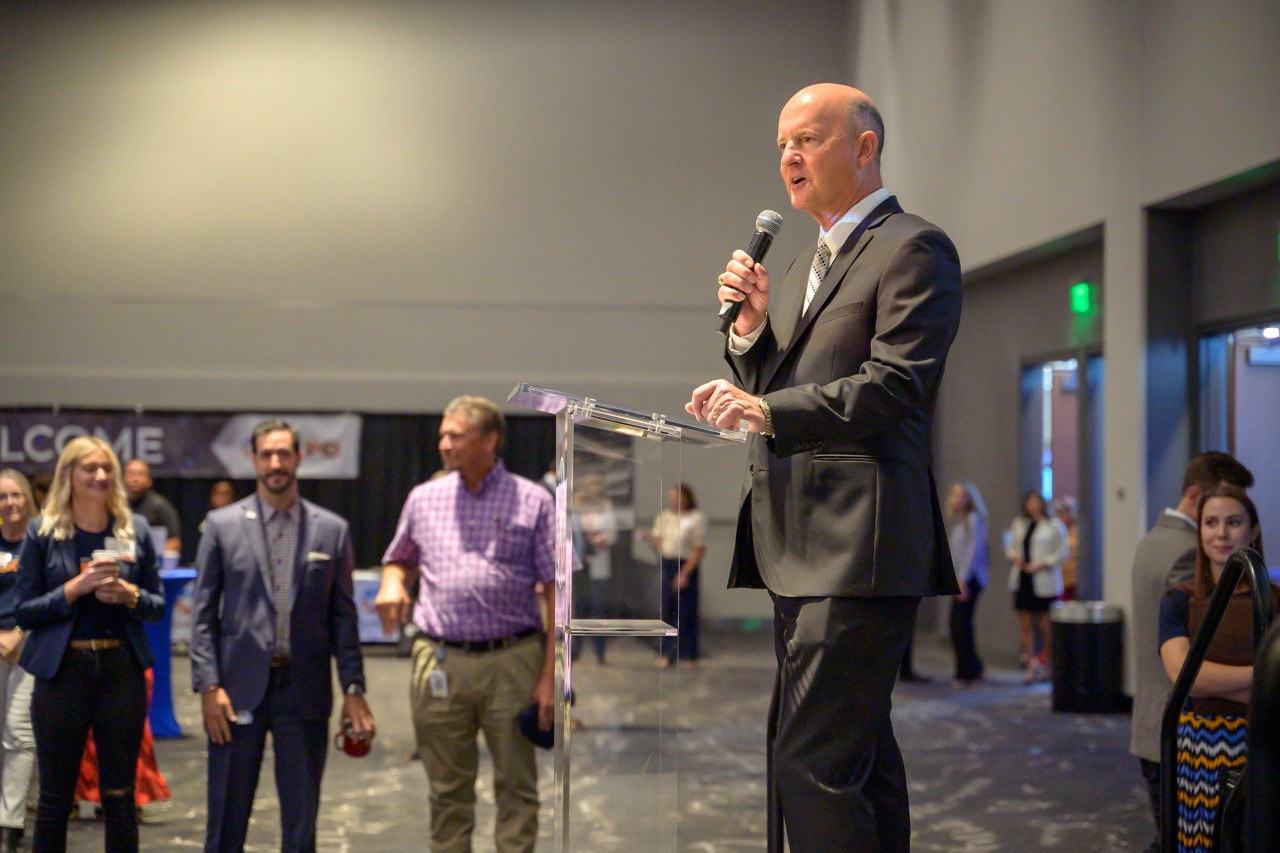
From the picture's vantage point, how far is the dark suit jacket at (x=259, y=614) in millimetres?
3947

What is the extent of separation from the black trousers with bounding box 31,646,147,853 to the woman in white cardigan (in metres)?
8.03

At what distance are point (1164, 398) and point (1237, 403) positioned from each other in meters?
0.44

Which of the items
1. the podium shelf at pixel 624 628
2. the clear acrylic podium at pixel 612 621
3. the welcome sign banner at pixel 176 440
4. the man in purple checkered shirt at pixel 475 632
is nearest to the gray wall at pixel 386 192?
the welcome sign banner at pixel 176 440

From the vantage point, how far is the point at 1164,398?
340 inches

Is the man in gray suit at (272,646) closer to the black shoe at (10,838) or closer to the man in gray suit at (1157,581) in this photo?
the black shoe at (10,838)

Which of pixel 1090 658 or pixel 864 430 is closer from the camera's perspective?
pixel 864 430

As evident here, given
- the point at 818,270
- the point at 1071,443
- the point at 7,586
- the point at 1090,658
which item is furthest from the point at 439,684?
the point at 1071,443

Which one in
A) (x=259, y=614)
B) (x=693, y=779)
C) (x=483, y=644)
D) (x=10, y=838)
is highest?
(x=259, y=614)

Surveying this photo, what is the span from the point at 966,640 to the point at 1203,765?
7.04m

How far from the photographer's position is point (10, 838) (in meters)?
4.75

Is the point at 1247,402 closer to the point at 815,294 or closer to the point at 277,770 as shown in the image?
the point at 277,770

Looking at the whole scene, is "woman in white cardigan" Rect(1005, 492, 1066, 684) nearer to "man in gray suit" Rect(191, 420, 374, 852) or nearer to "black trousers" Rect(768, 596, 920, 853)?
"man in gray suit" Rect(191, 420, 374, 852)

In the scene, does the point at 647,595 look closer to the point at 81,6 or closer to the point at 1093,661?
the point at 1093,661

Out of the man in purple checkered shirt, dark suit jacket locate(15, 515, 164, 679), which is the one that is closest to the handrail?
the man in purple checkered shirt
